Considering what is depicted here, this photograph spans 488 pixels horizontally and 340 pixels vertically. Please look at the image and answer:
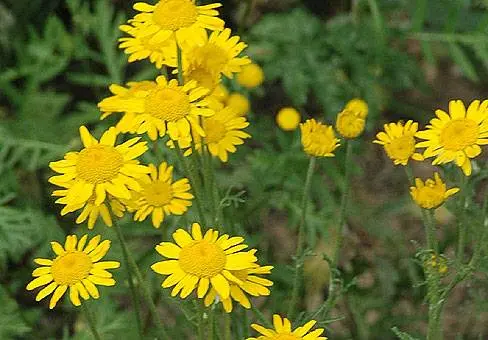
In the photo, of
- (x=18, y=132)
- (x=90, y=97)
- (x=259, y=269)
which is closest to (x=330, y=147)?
(x=259, y=269)

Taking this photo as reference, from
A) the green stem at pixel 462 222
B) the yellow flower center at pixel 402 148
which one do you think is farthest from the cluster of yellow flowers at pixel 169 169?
the green stem at pixel 462 222

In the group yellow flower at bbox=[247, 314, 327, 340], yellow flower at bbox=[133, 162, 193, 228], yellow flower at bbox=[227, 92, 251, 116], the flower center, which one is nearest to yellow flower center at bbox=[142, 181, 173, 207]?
yellow flower at bbox=[133, 162, 193, 228]

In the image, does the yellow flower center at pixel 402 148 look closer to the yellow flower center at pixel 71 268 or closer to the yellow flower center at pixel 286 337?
the yellow flower center at pixel 286 337

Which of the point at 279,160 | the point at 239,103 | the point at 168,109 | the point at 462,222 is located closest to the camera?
the point at 168,109

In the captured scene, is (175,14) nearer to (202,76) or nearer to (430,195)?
(202,76)

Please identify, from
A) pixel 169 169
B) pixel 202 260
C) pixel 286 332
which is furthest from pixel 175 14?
pixel 286 332

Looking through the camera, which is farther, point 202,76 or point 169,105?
point 202,76

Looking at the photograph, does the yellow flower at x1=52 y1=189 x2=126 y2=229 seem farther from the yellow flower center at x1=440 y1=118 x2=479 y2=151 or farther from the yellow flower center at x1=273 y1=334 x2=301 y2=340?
the yellow flower center at x1=440 y1=118 x2=479 y2=151
